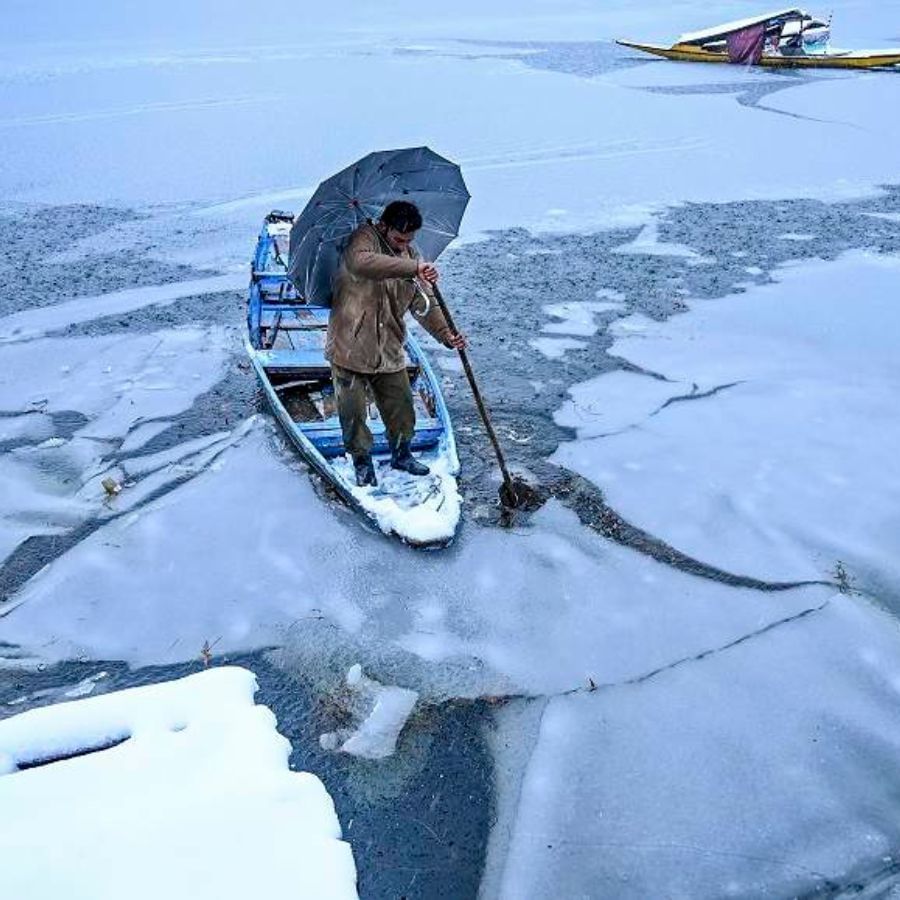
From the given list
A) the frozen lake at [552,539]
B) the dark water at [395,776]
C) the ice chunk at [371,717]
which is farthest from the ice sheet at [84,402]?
the ice chunk at [371,717]

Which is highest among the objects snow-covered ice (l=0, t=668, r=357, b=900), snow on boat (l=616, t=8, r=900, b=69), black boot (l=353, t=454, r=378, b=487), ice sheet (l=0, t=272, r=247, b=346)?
snow on boat (l=616, t=8, r=900, b=69)

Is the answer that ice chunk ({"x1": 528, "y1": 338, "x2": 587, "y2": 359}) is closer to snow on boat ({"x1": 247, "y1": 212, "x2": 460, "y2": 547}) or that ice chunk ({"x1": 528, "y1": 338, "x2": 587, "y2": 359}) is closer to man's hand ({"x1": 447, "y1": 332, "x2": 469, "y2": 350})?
snow on boat ({"x1": 247, "y1": 212, "x2": 460, "y2": 547})

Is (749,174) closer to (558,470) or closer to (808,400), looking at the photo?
(808,400)

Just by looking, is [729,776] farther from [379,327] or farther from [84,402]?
[84,402]

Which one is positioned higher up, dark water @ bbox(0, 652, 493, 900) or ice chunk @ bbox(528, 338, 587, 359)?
ice chunk @ bbox(528, 338, 587, 359)

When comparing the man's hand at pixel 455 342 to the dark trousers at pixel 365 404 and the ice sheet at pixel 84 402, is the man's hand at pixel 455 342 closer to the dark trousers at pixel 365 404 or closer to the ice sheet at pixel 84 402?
the dark trousers at pixel 365 404

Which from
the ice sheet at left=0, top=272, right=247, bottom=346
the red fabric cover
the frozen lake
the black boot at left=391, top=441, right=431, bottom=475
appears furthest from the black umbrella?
the red fabric cover

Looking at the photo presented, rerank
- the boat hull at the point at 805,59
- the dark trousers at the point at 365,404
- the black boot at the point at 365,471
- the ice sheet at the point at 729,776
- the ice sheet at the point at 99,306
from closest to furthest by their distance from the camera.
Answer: the ice sheet at the point at 729,776 → the dark trousers at the point at 365,404 → the black boot at the point at 365,471 → the ice sheet at the point at 99,306 → the boat hull at the point at 805,59

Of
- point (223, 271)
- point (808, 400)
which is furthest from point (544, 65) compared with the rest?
point (808, 400)
